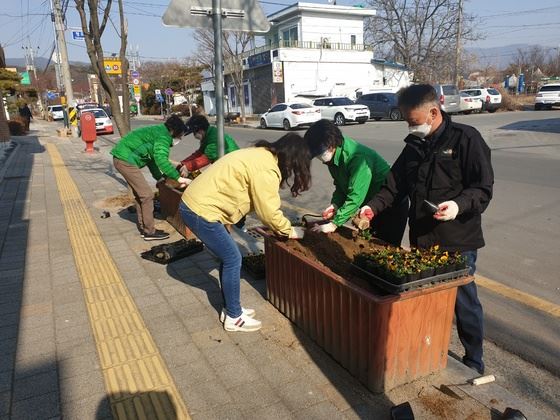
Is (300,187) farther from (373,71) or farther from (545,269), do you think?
(373,71)

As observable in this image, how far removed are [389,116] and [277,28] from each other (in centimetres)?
1950

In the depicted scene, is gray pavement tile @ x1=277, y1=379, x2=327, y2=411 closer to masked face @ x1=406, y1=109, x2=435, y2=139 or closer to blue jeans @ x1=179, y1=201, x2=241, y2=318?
blue jeans @ x1=179, y1=201, x2=241, y2=318

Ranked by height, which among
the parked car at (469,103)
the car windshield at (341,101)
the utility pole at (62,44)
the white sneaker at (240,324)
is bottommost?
the white sneaker at (240,324)

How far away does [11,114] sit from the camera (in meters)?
37.4

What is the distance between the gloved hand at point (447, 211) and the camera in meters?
2.39

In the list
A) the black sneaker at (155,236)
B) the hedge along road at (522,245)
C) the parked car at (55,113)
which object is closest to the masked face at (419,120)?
the hedge along road at (522,245)

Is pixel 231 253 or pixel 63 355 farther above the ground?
pixel 231 253

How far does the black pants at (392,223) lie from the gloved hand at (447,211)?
3.96 feet

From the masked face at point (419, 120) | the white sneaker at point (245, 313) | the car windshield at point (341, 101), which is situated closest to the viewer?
the masked face at point (419, 120)

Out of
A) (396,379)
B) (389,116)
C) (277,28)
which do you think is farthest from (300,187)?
(277,28)

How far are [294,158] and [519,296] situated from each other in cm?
245

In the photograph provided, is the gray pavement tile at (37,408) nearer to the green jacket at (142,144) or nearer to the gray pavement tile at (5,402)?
the gray pavement tile at (5,402)

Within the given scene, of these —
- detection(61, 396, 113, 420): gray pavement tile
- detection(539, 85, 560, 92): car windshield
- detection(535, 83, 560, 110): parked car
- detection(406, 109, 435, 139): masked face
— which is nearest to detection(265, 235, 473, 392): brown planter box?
detection(406, 109, 435, 139): masked face

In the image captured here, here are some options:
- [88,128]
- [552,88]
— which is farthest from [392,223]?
[552,88]
